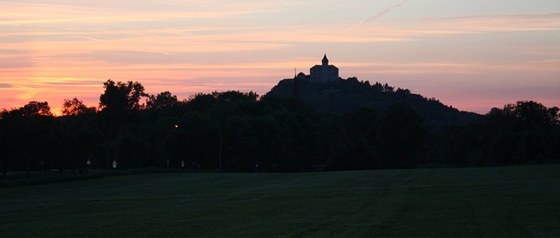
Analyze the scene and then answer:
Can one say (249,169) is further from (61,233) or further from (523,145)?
(61,233)

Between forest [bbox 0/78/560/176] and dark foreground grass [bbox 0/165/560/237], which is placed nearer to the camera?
dark foreground grass [bbox 0/165/560/237]

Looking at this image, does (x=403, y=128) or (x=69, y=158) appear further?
(x=403, y=128)

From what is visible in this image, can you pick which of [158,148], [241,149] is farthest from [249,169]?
[158,148]

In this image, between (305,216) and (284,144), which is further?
(284,144)

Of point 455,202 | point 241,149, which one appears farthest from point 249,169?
point 455,202

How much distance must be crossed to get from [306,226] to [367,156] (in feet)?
422

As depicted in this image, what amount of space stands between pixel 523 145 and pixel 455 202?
118 meters

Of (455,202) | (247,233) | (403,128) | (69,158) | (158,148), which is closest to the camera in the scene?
(247,233)

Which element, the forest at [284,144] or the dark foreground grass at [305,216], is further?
the forest at [284,144]

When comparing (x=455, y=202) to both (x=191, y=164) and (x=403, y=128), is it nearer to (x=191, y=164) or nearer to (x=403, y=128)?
(x=191, y=164)

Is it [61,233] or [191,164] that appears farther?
[191,164]

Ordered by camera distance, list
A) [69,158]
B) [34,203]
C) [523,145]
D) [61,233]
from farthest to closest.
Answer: [523,145]
[69,158]
[34,203]
[61,233]

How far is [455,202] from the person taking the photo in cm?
3738

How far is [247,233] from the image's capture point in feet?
83.7
